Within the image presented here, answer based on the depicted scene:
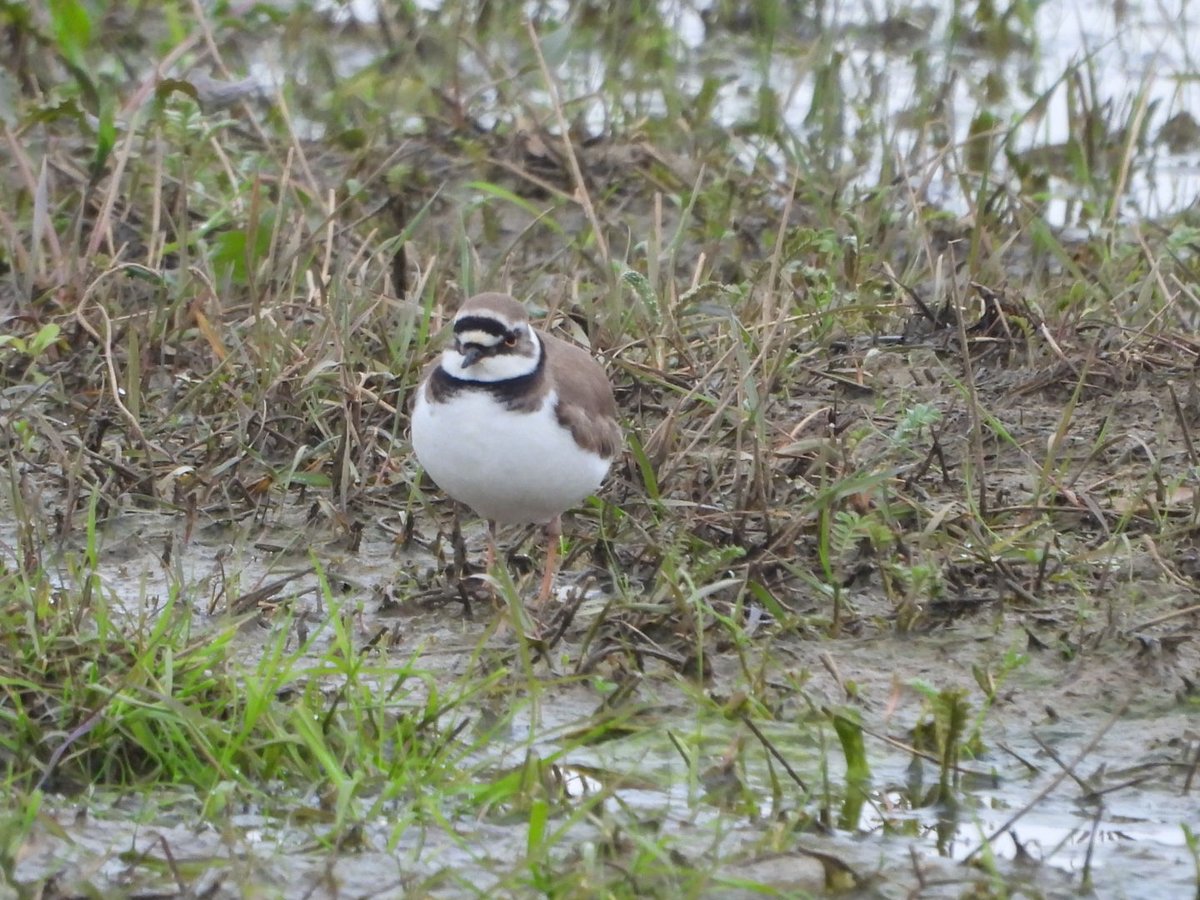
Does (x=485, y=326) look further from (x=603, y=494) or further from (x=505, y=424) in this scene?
(x=603, y=494)

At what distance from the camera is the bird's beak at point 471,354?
16.6 ft

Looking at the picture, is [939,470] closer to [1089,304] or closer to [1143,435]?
[1143,435]

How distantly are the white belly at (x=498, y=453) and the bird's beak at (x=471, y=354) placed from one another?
10 centimetres

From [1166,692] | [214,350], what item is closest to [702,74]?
[214,350]

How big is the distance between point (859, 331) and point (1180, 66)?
463 cm

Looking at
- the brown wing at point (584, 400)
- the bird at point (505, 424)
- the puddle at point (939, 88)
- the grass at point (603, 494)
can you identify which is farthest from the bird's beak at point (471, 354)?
the puddle at point (939, 88)

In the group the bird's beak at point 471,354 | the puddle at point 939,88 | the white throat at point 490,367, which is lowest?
the white throat at point 490,367

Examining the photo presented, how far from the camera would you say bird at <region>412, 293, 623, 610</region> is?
5.01 m

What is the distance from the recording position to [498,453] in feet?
16.4

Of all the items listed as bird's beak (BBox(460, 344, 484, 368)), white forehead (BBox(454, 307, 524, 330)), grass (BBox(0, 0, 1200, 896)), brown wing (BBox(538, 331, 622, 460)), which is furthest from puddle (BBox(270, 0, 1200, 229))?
bird's beak (BBox(460, 344, 484, 368))

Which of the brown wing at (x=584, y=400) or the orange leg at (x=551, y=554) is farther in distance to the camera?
the orange leg at (x=551, y=554)

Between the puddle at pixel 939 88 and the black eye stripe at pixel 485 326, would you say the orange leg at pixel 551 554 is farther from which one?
the puddle at pixel 939 88

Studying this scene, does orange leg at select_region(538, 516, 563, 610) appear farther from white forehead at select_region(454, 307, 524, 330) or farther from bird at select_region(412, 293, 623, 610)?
white forehead at select_region(454, 307, 524, 330)

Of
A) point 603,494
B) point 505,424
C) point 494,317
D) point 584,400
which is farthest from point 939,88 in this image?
point 505,424
